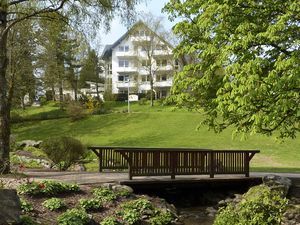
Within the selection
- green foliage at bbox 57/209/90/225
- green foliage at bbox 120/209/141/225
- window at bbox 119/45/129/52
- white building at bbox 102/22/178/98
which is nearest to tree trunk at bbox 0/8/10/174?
green foliage at bbox 57/209/90/225

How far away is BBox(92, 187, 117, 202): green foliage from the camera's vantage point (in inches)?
538

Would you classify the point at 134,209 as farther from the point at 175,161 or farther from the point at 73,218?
the point at 175,161

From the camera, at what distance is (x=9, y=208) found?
390 inches

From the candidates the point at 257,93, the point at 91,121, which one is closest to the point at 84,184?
the point at 257,93

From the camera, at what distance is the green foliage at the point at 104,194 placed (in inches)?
538

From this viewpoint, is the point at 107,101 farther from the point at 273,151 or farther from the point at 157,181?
the point at 157,181

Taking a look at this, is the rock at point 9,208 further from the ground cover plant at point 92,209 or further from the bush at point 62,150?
the bush at point 62,150

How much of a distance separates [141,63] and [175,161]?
56.5m

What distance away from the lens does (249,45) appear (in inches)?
511

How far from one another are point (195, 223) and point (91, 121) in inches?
1554

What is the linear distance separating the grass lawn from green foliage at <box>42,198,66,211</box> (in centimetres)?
1995

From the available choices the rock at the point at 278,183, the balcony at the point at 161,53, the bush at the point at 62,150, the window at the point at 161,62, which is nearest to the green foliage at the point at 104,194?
the rock at the point at 278,183

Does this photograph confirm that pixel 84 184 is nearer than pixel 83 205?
No

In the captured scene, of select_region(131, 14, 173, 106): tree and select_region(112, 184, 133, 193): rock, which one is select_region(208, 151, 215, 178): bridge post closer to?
select_region(112, 184, 133, 193): rock
